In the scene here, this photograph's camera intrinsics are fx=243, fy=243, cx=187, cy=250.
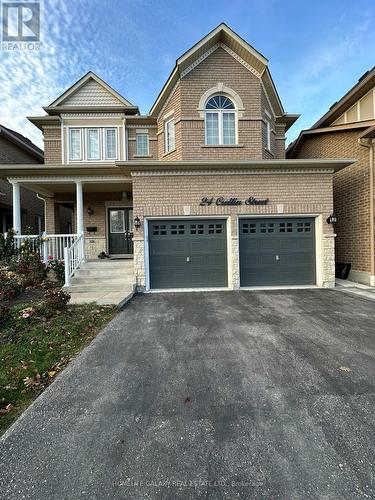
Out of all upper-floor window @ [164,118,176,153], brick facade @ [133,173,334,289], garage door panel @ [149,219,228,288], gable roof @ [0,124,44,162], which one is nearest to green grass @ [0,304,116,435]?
garage door panel @ [149,219,228,288]

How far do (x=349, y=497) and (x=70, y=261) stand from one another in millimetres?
8392

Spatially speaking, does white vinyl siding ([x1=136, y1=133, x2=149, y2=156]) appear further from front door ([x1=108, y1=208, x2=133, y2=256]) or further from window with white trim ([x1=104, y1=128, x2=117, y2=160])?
front door ([x1=108, y1=208, x2=133, y2=256])

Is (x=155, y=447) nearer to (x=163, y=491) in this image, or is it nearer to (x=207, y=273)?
(x=163, y=491)

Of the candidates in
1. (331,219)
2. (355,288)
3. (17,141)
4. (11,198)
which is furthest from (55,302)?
(17,141)

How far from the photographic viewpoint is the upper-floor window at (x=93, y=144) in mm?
11445

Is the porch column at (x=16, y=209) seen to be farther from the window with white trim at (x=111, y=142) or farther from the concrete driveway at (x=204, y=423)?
the concrete driveway at (x=204, y=423)

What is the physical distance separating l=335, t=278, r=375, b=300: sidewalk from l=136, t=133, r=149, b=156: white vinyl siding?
10012 mm

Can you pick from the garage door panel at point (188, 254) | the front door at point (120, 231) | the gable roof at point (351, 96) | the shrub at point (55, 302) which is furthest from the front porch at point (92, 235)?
the gable roof at point (351, 96)

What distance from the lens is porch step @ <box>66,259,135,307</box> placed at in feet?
24.4

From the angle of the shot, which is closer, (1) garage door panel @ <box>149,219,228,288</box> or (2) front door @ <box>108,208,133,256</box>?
(1) garage door panel @ <box>149,219,228,288</box>

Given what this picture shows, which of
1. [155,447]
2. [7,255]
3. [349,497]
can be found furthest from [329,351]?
[7,255]

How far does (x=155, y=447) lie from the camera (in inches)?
79.4

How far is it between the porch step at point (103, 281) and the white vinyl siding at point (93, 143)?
5.80 meters

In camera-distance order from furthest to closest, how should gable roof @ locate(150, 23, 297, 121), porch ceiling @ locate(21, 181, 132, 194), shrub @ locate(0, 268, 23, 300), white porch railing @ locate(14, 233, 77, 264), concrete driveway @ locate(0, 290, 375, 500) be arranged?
porch ceiling @ locate(21, 181, 132, 194), gable roof @ locate(150, 23, 297, 121), white porch railing @ locate(14, 233, 77, 264), shrub @ locate(0, 268, 23, 300), concrete driveway @ locate(0, 290, 375, 500)
